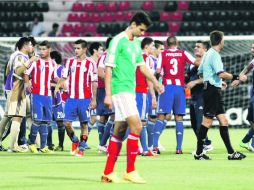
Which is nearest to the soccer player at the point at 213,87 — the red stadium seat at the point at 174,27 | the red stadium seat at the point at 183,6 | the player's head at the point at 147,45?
the player's head at the point at 147,45

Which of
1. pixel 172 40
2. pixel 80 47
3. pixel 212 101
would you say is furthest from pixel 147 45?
pixel 212 101

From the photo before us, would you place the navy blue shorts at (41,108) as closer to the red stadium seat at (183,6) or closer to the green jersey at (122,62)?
the green jersey at (122,62)

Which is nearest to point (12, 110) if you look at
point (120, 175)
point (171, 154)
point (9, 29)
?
point (171, 154)

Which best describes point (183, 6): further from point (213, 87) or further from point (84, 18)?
point (213, 87)

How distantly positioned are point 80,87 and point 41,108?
941mm

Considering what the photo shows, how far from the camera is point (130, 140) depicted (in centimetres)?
952

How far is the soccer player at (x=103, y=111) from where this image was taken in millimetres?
14500

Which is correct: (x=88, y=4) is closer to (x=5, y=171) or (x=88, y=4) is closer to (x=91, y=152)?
(x=91, y=152)

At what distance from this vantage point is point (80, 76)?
14273 millimetres

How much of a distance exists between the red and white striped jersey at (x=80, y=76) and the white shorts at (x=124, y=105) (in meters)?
4.60

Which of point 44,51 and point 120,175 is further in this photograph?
point 44,51

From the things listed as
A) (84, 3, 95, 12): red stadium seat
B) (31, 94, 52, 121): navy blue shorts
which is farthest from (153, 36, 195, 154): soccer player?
(84, 3, 95, 12): red stadium seat

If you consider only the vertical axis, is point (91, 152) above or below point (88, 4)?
below

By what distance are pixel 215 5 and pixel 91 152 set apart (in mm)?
16074
